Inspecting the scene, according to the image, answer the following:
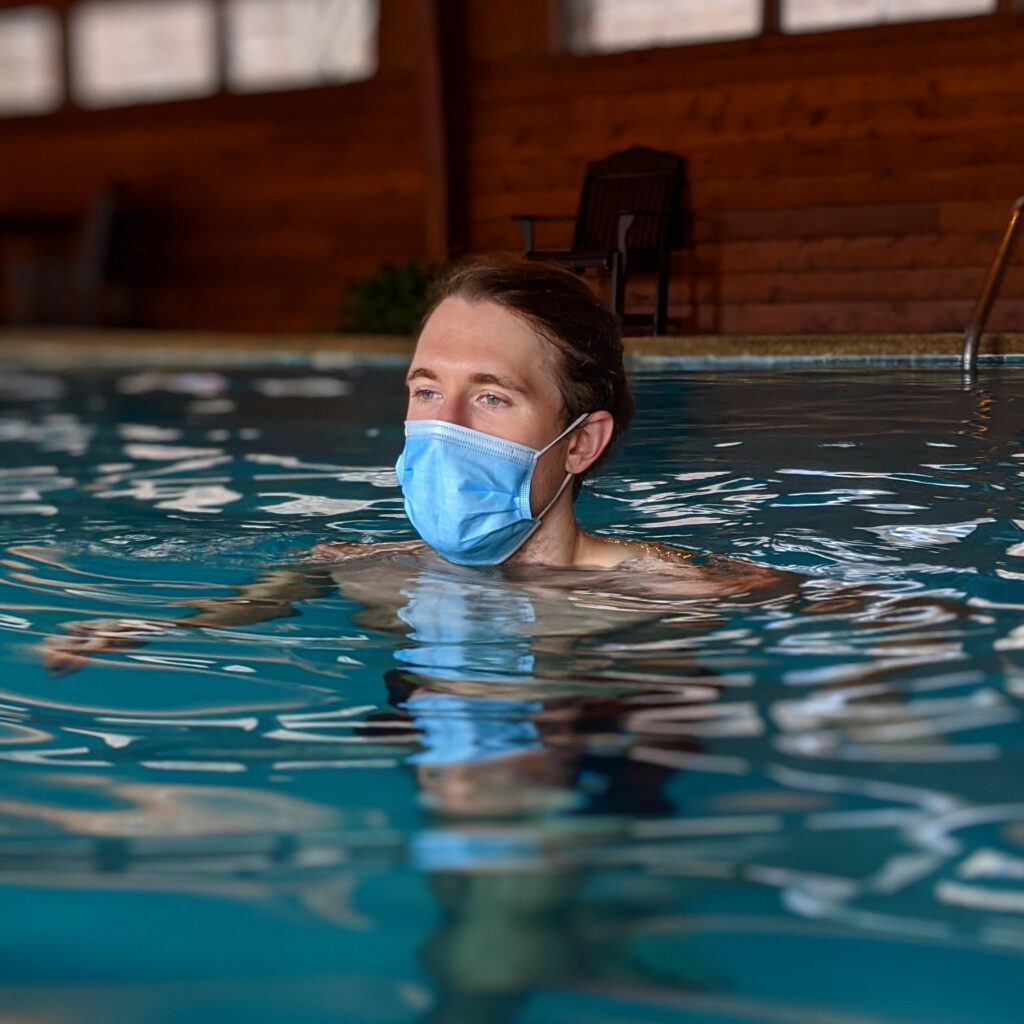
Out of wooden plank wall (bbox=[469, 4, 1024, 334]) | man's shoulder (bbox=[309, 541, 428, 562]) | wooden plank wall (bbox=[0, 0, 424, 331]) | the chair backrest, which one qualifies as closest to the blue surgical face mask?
man's shoulder (bbox=[309, 541, 428, 562])

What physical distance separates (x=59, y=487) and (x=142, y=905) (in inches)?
132

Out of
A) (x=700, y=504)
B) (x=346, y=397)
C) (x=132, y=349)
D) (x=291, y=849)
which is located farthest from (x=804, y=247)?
(x=291, y=849)

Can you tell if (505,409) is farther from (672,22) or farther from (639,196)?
(672,22)

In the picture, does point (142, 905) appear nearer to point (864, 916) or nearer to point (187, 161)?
point (864, 916)

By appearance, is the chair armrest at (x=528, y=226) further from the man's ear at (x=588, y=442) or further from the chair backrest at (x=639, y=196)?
the man's ear at (x=588, y=442)

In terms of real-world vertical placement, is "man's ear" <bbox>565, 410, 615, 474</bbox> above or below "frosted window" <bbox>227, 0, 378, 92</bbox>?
below

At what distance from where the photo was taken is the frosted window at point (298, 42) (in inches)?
466

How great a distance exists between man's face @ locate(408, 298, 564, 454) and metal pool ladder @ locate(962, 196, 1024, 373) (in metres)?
3.52

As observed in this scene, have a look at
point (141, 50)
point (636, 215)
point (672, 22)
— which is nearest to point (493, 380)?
point (636, 215)

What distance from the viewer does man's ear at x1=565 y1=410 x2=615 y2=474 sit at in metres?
2.46

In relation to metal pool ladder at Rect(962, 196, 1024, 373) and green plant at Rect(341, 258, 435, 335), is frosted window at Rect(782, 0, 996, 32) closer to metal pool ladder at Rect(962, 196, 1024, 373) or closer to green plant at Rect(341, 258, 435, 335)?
A: green plant at Rect(341, 258, 435, 335)

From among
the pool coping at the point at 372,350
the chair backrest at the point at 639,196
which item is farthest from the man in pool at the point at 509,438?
the chair backrest at the point at 639,196

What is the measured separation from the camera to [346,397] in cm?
696

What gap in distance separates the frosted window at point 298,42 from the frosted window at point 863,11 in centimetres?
395
